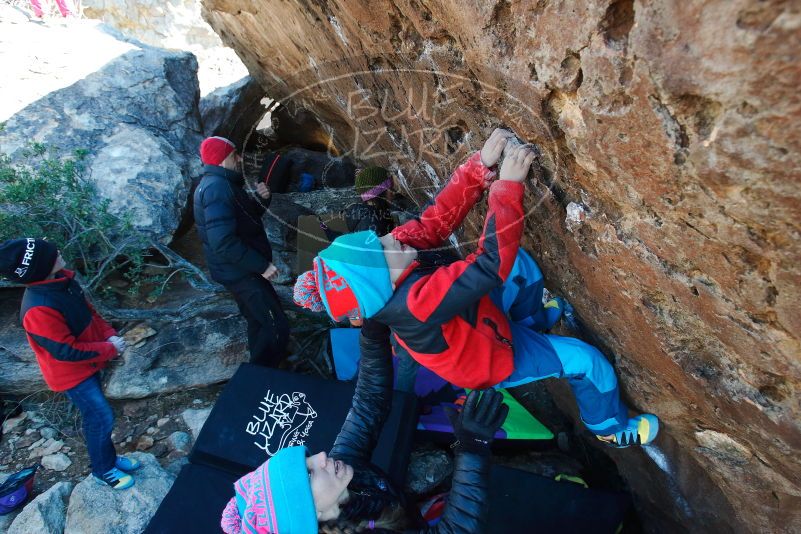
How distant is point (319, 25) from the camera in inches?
148

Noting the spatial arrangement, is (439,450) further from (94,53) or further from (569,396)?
(94,53)

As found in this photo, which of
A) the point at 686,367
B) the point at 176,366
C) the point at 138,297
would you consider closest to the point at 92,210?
the point at 138,297

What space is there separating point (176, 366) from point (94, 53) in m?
4.66

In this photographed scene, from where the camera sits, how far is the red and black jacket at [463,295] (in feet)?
6.28

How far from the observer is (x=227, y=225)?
3.61 metres

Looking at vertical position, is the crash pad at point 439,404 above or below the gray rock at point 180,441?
above

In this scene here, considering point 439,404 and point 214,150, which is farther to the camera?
point 439,404

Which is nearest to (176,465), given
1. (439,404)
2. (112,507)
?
(112,507)

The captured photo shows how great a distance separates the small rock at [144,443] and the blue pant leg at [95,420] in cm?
67

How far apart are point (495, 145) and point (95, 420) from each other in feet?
10.6

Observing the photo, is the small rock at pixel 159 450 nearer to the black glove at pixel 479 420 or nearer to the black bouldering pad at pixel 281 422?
the black bouldering pad at pixel 281 422

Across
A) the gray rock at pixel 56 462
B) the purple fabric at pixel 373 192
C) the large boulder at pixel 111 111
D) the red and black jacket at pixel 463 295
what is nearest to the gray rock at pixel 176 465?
the gray rock at pixel 56 462

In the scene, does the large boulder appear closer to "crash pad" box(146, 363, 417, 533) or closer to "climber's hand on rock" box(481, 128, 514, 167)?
"crash pad" box(146, 363, 417, 533)

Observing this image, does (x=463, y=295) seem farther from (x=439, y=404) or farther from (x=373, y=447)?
(x=439, y=404)
